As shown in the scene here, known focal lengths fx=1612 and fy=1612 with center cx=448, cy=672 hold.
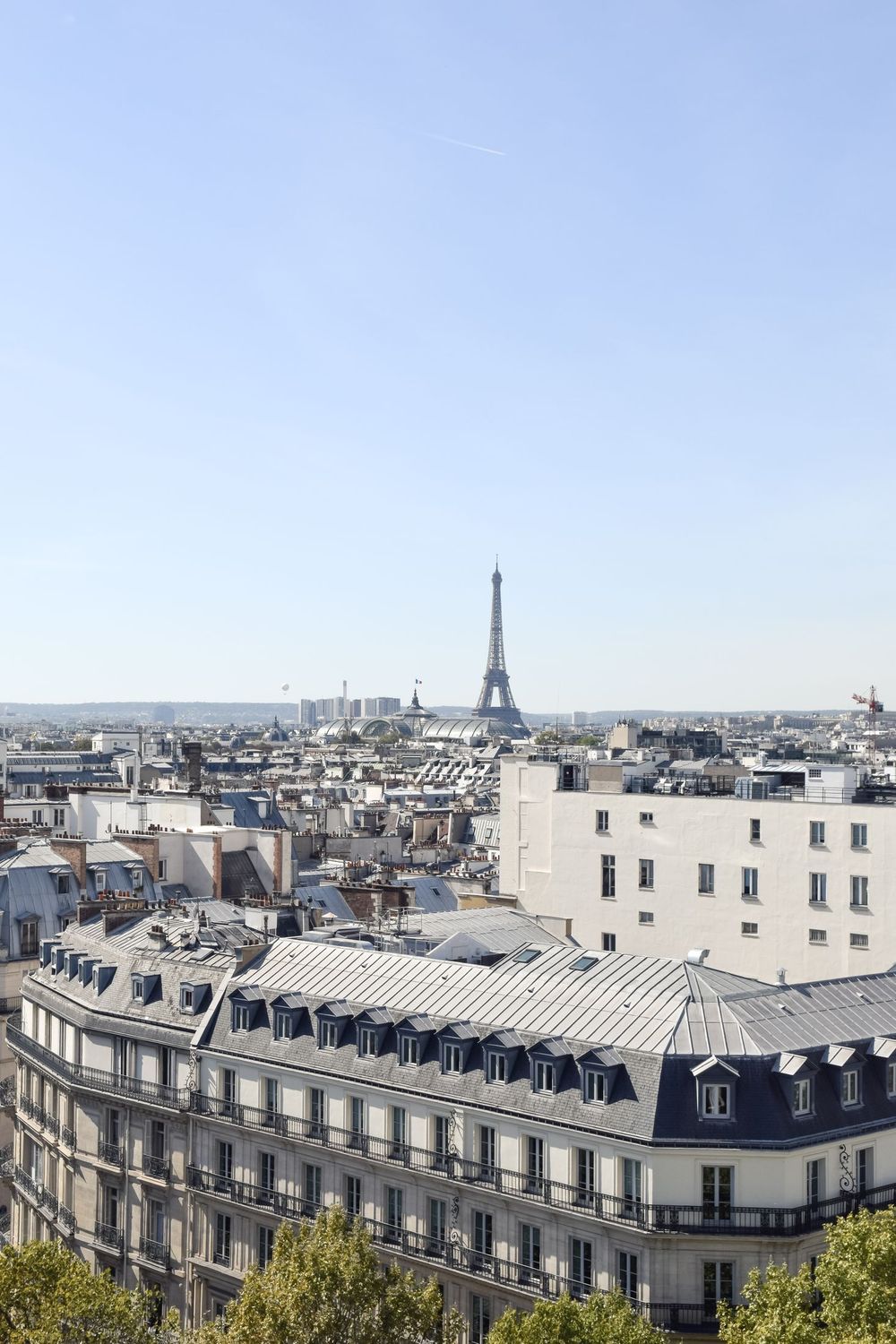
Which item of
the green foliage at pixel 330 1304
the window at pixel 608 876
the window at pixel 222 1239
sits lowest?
the window at pixel 222 1239

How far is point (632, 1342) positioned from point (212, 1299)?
20.6 m

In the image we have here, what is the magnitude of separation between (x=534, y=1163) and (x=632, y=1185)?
3087 millimetres

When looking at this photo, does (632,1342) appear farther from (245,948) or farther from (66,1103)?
(66,1103)

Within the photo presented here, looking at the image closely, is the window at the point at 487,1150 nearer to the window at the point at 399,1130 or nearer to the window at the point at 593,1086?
the window at the point at 399,1130

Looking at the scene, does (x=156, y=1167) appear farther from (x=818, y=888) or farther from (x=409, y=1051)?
(x=818, y=888)

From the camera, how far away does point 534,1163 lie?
38.5m

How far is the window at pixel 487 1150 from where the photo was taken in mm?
39156

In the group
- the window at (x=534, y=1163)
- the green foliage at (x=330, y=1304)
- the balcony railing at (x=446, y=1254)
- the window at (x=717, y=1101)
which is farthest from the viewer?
the window at (x=534, y=1163)

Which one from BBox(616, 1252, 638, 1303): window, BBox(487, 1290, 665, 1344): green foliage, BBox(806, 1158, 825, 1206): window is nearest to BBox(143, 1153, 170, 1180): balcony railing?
BBox(616, 1252, 638, 1303): window

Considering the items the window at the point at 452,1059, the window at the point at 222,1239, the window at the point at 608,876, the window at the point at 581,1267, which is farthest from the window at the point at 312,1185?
the window at the point at 608,876

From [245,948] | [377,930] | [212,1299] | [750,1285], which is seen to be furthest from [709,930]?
[750,1285]

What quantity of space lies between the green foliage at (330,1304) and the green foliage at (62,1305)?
192 centimetres

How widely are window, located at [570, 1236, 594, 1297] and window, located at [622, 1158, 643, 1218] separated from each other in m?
1.54

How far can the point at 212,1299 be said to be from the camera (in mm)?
45688
